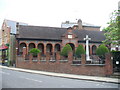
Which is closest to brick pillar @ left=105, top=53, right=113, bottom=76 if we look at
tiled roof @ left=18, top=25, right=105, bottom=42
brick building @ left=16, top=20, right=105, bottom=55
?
brick building @ left=16, top=20, right=105, bottom=55

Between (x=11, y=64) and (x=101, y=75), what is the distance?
34.0 meters

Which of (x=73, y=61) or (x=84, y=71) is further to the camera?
(x=73, y=61)

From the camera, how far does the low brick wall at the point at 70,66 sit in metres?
19.8

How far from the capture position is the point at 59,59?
1070 inches

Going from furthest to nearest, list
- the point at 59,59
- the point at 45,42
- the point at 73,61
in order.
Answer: the point at 45,42 < the point at 59,59 < the point at 73,61

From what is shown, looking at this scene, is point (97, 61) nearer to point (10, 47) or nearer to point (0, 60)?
point (10, 47)

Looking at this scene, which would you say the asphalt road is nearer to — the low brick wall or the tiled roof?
the low brick wall

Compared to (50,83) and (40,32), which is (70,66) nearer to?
(50,83)

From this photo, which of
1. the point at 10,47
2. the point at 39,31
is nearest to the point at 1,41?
the point at 10,47

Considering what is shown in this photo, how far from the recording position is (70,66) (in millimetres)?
24656

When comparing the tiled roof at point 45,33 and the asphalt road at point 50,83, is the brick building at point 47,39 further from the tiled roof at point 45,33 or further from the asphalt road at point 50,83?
the asphalt road at point 50,83

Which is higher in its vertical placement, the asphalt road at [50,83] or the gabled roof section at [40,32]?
the gabled roof section at [40,32]

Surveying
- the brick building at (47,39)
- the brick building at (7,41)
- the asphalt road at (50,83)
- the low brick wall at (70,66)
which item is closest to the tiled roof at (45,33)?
the brick building at (47,39)

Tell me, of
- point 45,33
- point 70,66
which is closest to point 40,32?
point 45,33
